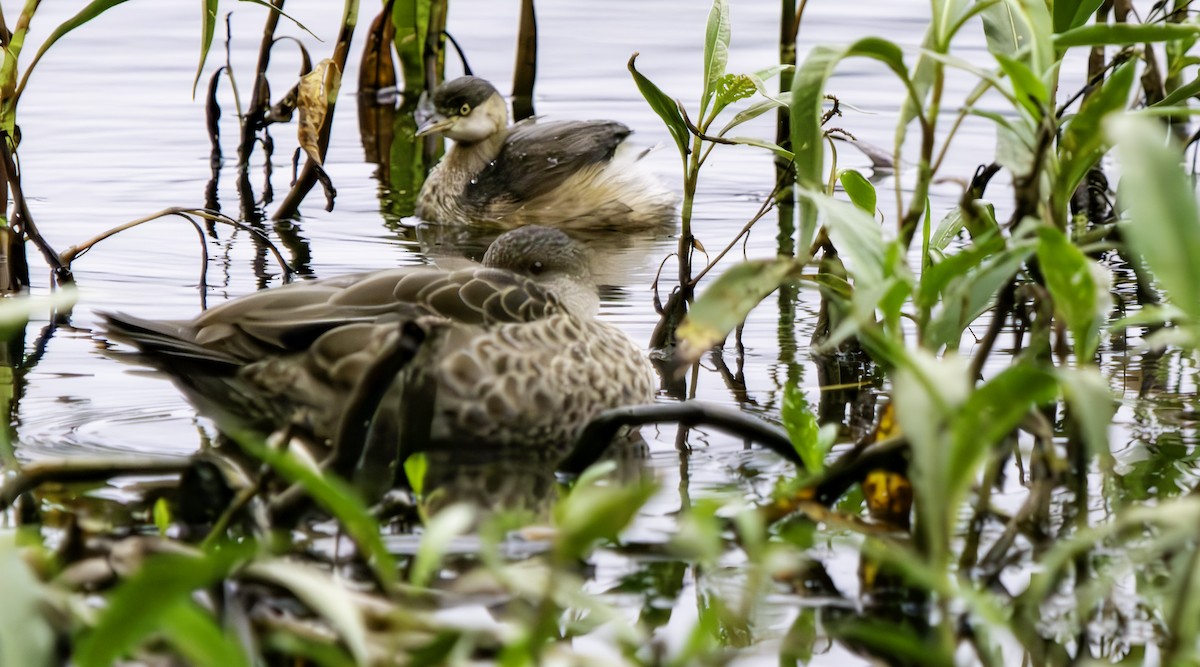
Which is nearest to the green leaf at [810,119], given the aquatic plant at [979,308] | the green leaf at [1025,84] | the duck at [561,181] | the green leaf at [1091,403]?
the aquatic plant at [979,308]

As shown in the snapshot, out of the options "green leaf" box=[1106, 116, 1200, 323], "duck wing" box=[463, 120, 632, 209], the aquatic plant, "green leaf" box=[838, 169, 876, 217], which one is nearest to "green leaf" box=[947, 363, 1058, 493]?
the aquatic plant

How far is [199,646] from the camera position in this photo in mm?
2350

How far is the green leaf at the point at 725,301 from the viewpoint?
298cm

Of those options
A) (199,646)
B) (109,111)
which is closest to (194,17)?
(109,111)

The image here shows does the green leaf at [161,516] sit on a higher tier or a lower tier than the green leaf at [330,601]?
lower

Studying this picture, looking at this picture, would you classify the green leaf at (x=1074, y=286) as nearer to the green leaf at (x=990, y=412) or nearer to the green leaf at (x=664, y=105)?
the green leaf at (x=990, y=412)

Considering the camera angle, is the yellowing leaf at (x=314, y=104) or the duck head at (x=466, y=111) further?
the duck head at (x=466, y=111)

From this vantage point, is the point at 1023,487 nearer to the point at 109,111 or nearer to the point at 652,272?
the point at 652,272

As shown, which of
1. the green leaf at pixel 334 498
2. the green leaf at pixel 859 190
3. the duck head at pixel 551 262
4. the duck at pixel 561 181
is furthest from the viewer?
the duck at pixel 561 181

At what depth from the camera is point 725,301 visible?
3.02m

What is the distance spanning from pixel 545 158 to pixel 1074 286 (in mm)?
5393

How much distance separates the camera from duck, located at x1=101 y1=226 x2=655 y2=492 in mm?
4453

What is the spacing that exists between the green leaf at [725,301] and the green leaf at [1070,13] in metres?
1.68

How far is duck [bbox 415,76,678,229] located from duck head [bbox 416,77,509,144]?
0.17ft
